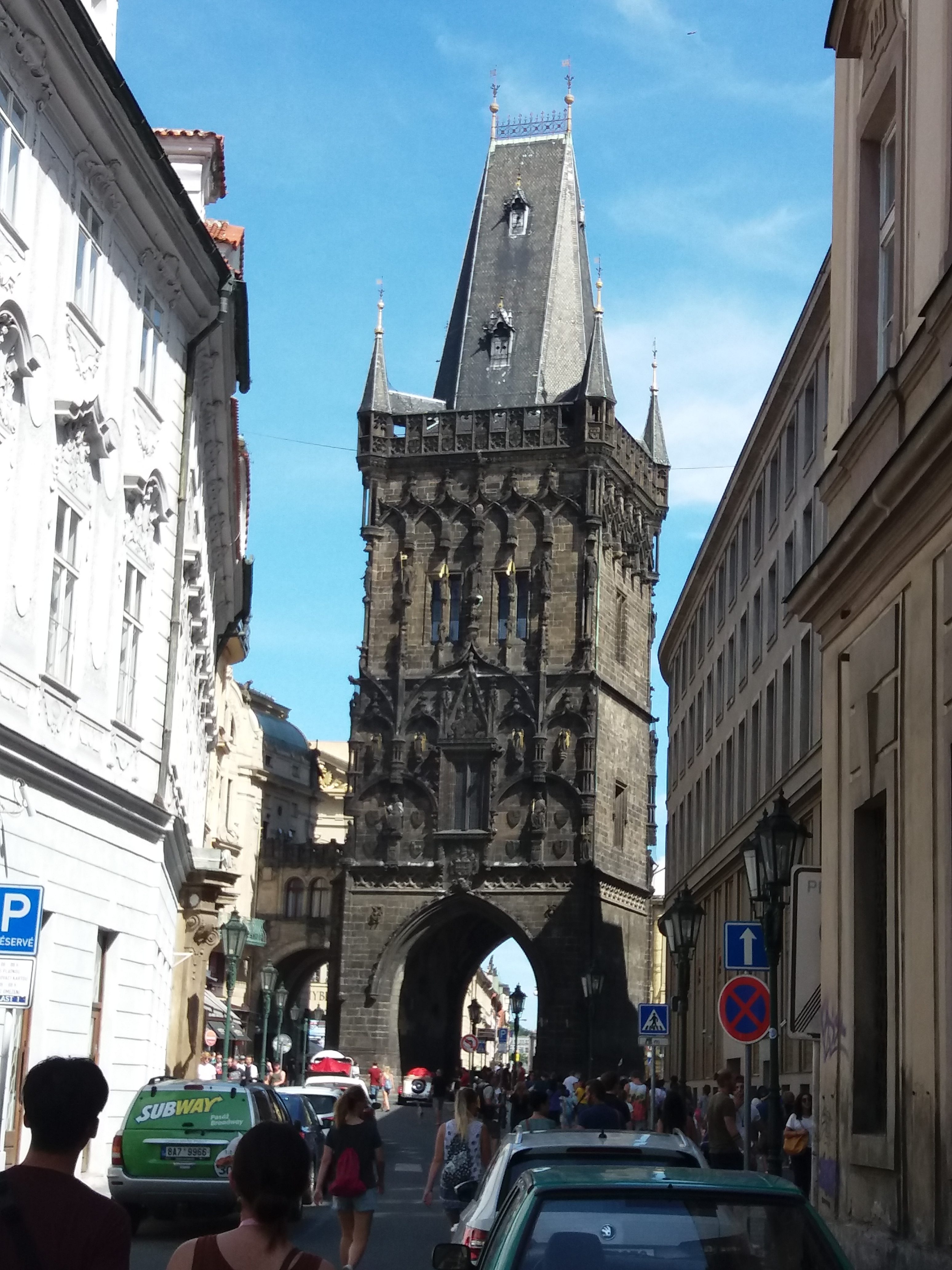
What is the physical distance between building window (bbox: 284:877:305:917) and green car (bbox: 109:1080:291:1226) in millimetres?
61023

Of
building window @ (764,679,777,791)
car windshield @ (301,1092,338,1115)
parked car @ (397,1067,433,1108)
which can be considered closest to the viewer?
car windshield @ (301,1092,338,1115)

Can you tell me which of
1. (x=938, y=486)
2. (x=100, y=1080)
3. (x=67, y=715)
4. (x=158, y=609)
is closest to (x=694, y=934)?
(x=158, y=609)

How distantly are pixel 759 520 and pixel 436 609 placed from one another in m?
27.7

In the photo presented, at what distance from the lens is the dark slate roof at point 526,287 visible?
70062 mm

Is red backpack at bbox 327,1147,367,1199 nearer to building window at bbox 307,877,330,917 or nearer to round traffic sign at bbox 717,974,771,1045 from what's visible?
round traffic sign at bbox 717,974,771,1045

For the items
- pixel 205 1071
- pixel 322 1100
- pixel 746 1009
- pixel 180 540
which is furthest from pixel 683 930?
pixel 322 1100

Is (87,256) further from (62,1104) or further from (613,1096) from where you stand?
(62,1104)

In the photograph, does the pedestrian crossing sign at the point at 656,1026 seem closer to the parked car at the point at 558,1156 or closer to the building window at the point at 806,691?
the building window at the point at 806,691

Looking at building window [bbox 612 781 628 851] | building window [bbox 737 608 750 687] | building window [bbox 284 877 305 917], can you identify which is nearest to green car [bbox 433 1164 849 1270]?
building window [bbox 737 608 750 687]

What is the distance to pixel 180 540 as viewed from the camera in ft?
76.2

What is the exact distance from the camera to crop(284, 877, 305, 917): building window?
77.8 meters

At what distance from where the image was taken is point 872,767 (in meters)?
13.9

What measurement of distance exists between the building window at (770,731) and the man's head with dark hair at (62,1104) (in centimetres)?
3079

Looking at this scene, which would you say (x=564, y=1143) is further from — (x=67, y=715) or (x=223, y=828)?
(x=223, y=828)
